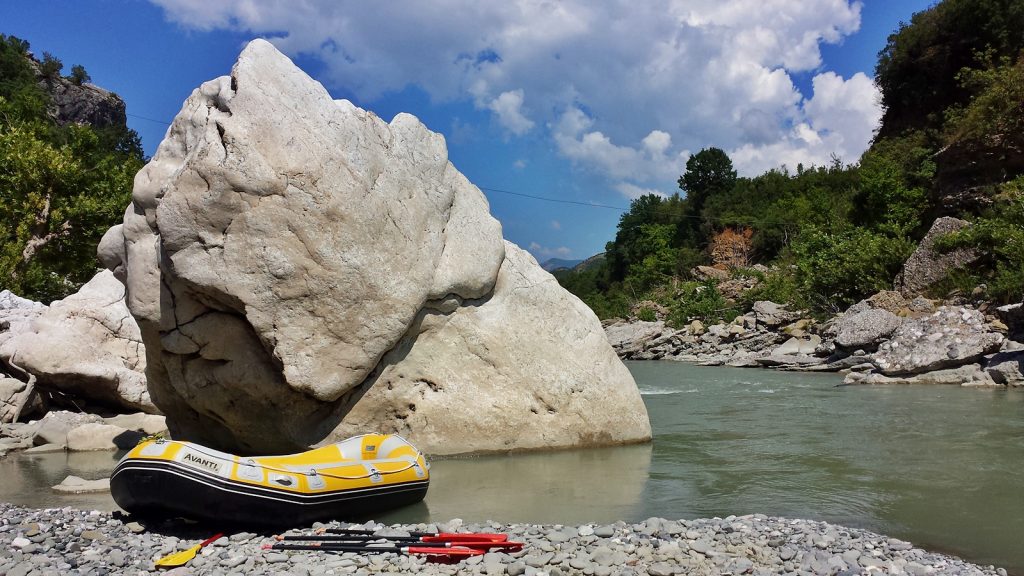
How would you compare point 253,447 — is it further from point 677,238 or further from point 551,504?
point 677,238

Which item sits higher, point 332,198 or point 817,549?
point 332,198

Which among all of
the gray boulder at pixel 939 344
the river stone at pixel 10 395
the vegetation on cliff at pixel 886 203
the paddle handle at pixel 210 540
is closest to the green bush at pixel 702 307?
the vegetation on cliff at pixel 886 203

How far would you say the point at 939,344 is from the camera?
14883 mm

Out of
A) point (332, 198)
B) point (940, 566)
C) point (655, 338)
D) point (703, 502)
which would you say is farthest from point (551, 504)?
point (655, 338)

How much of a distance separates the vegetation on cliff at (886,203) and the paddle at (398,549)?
15509 mm

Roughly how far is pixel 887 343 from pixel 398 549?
14.4 meters

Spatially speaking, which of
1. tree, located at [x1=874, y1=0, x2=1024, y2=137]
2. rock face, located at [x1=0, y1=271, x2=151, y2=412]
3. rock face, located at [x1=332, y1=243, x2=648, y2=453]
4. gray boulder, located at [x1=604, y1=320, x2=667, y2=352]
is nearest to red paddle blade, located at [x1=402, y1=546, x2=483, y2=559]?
rock face, located at [x1=332, y1=243, x2=648, y2=453]

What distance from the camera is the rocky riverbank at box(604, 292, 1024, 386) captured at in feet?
46.7

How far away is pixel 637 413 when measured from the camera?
8977 mm

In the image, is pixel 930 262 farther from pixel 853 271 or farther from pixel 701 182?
pixel 701 182

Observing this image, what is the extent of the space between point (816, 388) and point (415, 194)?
10.0 meters

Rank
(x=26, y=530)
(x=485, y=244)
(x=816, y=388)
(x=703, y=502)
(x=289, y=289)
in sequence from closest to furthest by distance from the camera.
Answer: (x=26, y=530) → (x=703, y=502) → (x=289, y=289) → (x=485, y=244) → (x=816, y=388)

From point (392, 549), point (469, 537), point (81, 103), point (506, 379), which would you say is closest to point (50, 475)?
point (506, 379)

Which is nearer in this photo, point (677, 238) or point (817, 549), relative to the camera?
point (817, 549)
